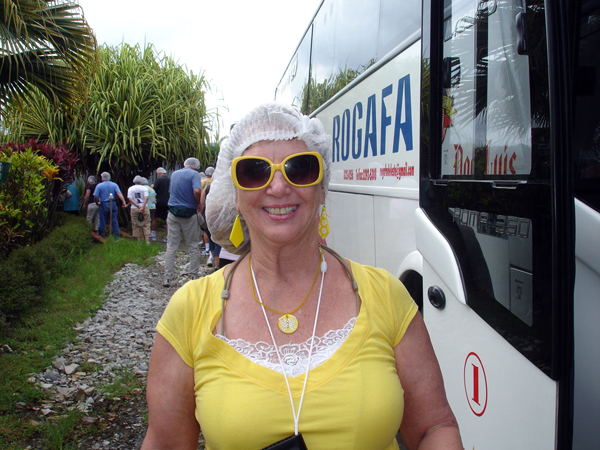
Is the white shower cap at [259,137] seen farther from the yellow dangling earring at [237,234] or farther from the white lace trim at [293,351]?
the white lace trim at [293,351]

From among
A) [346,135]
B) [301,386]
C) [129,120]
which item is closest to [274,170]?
[301,386]

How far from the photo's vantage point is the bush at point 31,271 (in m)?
5.26

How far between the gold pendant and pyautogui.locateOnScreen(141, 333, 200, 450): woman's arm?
332 mm

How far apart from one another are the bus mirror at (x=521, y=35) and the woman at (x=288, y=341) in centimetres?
74

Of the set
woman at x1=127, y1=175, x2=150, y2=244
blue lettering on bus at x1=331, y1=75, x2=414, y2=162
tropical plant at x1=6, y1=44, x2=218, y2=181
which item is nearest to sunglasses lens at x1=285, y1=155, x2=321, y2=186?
blue lettering on bus at x1=331, y1=75, x2=414, y2=162

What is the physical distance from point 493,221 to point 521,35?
2.18ft

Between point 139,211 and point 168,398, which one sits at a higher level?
point 139,211

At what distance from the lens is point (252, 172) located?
1.61 metres

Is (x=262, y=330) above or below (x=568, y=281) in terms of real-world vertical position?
below

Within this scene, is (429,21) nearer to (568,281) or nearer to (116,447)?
(568,281)

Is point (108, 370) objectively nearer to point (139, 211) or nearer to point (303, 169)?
point (303, 169)

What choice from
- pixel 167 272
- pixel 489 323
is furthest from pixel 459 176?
pixel 167 272

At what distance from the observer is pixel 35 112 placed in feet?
50.4

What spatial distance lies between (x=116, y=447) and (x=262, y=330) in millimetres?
2411
